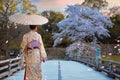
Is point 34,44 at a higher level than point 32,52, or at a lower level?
higher

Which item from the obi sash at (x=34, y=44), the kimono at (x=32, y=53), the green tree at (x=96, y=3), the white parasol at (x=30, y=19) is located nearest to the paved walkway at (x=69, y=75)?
the white parasol at (x=30, y=19)

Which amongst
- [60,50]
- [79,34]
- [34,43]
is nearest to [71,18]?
[79,34]

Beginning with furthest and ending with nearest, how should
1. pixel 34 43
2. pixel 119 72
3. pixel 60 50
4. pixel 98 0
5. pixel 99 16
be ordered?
pixel 98 0, pixel 60 50, pixel 99 16, pixel 119 72, pixel 34 43

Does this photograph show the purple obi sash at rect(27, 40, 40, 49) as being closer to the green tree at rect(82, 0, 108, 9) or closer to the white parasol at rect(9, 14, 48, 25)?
the white parasol at rect(9, 14, 48, 25)

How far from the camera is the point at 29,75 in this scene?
8.24 meters

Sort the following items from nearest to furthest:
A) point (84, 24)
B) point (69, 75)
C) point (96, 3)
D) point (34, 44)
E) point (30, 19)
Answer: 1. point (34, 44)
2. point (30, 19)
3. point (69, 75)
4. point (84, 24)
5. point (96, 3)

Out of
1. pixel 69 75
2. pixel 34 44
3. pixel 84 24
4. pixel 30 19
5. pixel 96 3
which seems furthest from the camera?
pixel 96 3

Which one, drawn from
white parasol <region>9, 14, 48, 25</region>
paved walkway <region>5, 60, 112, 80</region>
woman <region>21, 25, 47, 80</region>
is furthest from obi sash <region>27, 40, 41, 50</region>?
paved walkway <region>5, 60, 112, 80</region>

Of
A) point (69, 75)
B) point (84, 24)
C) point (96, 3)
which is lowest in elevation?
point (69, 75)

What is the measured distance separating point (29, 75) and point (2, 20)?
29622 mm

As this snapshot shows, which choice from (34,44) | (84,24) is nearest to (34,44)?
(34,44)

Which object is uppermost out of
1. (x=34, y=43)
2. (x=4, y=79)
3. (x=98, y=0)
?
(x=98, y=0)

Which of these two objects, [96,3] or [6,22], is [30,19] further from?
[96,3]

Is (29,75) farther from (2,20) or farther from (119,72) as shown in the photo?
(2,20)
